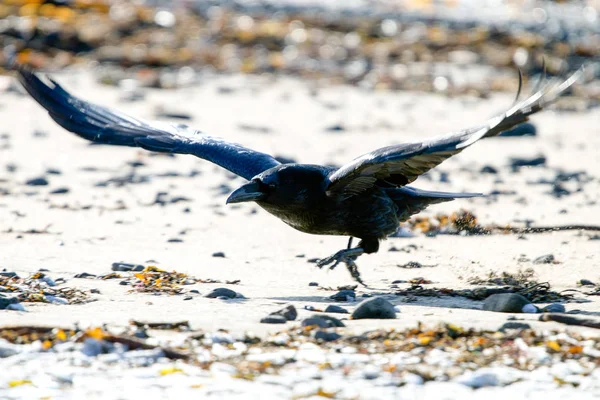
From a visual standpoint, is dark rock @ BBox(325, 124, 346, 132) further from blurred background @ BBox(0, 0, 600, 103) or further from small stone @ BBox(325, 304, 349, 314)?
small stone @ BBox(325, 304, 349, 314)

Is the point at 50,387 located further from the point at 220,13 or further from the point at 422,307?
the point at 220,13

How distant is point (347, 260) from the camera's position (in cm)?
625

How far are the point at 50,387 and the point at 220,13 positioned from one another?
54.3ft

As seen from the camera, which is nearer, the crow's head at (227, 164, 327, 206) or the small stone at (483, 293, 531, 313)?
the small stone at (483, 293, 531, 313)

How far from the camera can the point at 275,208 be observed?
6312mm

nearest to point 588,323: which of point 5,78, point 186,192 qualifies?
point 186,192

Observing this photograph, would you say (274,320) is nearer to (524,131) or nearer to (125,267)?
(125,267)

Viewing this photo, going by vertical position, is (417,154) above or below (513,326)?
above

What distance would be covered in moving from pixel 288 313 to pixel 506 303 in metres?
A: 1.14

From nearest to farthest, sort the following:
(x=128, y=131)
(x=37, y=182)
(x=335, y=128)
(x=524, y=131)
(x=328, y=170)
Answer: (x=328, y=170) → (x=128, y=131) → (x=37, y=182) → (x=524, y=131) → (x=335, y=128)

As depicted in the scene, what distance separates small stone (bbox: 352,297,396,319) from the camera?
16.3 feet

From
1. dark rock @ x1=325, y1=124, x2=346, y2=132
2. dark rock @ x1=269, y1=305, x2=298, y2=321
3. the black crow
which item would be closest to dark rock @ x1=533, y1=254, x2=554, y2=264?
the black crow

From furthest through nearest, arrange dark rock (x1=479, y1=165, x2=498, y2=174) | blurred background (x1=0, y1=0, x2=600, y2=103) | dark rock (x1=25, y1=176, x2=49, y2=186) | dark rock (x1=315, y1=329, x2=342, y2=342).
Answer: blurred background (x1=0, y1=0, x2=600, y2=103)
dark rock (x1=479, y1=165, x2=498, y2=174)
dark rock (x1=25, y1=176, x2=49, y2=186)
dark rock (x1=315, y1=329, x2=342, y2=342)

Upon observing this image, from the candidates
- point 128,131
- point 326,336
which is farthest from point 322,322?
point 128,131
